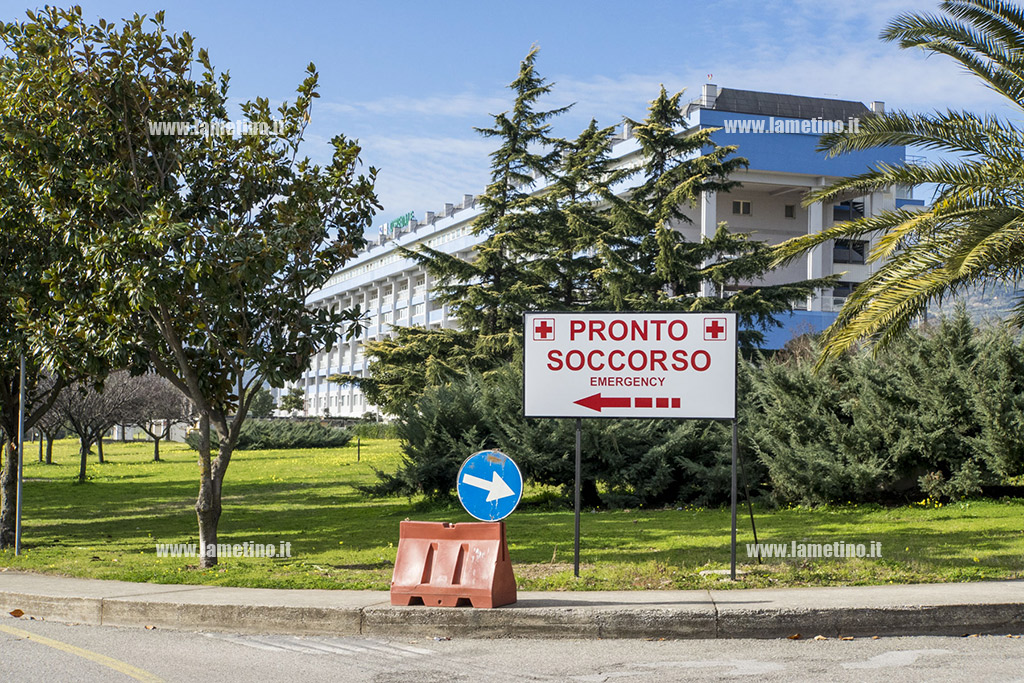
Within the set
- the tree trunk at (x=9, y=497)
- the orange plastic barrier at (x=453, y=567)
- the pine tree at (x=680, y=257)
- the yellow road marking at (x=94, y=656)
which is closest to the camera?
the yellow road marking at (x=94, y=656)

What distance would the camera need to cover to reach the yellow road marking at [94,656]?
7000 millimetres

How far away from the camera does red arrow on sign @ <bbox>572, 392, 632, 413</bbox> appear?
10.6 meters

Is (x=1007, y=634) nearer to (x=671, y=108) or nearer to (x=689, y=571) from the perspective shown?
(x=689, y=571)

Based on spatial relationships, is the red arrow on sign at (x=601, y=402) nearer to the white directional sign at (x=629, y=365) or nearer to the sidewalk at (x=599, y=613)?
the white directional sign at (x=629, y=365)

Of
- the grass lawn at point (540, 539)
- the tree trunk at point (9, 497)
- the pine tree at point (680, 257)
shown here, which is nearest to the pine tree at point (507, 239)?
the pine tree at point (680, 257)

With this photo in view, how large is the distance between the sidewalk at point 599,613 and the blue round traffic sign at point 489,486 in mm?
856

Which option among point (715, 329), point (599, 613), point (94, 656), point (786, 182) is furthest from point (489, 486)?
point (786, 182)

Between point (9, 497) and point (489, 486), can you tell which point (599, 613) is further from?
point (9, 497)

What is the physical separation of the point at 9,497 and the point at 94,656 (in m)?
8.01

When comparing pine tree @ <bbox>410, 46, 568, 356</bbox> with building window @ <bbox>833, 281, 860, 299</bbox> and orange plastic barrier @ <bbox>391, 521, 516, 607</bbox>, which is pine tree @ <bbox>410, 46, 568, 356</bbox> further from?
building window @ <bbox>833, 281, 860, 299</bbox>

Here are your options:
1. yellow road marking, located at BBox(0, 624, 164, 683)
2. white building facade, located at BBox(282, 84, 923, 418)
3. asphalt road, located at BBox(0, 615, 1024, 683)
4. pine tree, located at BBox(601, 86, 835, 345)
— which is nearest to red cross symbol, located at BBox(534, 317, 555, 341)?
asphalt road, located at BBox(0, 615, 1024, 683)

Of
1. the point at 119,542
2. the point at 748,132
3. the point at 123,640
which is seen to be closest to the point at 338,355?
the point at 748,132

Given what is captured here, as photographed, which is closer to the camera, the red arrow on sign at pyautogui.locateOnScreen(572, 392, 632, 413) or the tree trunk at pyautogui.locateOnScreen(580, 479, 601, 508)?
the red arrow on sign at pyautogui.locateOnScreen(572, 392, 632, 413)

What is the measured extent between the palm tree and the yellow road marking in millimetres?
8776
